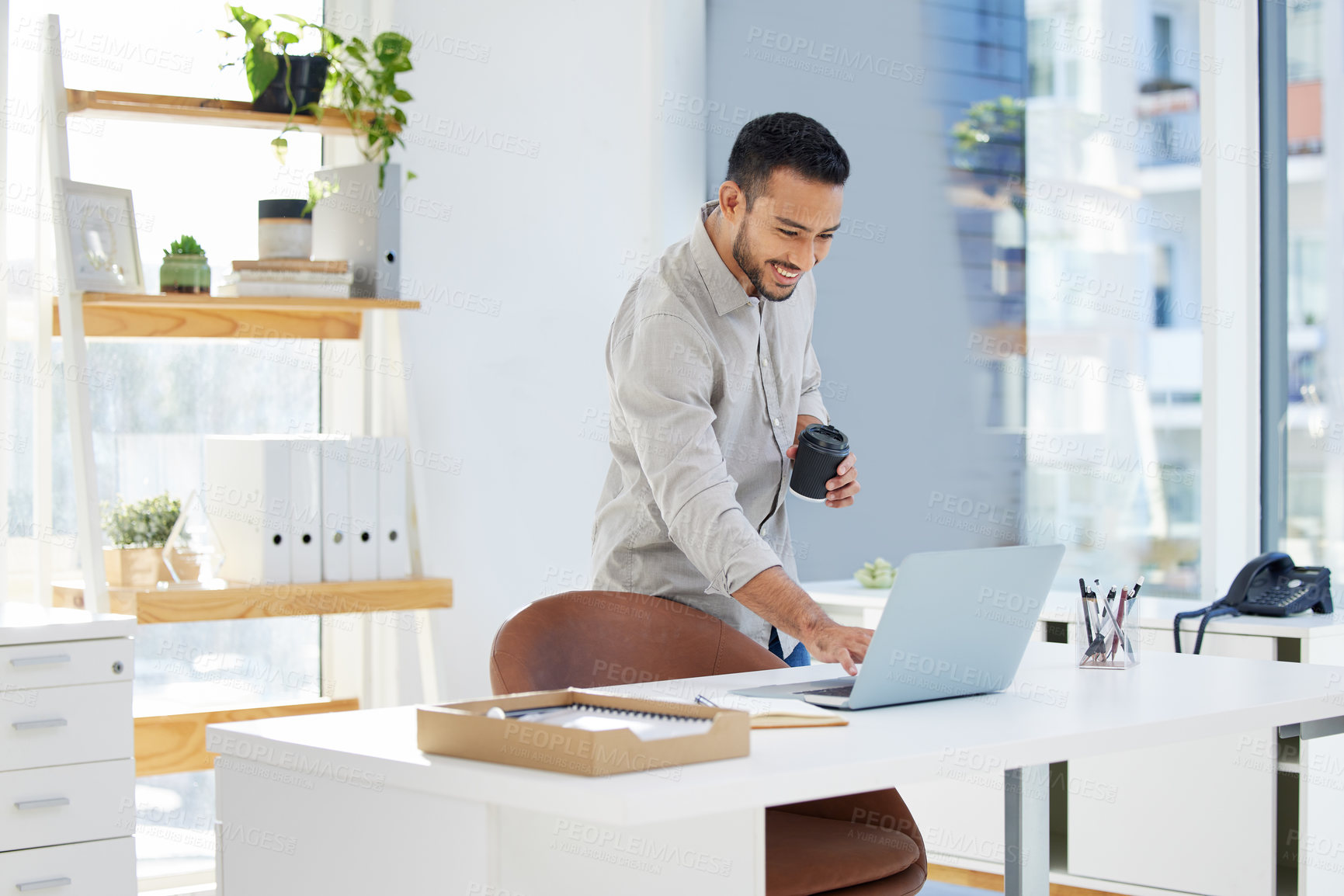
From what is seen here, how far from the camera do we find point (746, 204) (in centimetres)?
221

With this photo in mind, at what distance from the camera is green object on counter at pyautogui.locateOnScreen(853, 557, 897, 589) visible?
349cm

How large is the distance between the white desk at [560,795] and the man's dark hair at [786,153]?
880mm

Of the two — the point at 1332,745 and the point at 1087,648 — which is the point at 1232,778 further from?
the point at 1087,648

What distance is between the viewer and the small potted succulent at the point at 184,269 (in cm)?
324

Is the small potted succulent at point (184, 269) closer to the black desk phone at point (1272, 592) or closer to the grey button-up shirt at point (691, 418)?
the grey button-up shirt at point (691, 418)

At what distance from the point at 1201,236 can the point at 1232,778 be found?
1.33m

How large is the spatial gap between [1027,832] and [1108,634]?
31 centimetres

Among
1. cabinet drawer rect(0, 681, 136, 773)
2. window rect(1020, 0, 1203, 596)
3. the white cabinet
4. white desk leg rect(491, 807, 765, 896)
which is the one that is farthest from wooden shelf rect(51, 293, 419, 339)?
white desk leg rect(491, 807, 765, 896)

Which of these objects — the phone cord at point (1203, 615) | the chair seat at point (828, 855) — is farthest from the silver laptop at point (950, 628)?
the phone cord at point (1203, 615)

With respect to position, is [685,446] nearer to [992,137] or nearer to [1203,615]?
[1203,615]

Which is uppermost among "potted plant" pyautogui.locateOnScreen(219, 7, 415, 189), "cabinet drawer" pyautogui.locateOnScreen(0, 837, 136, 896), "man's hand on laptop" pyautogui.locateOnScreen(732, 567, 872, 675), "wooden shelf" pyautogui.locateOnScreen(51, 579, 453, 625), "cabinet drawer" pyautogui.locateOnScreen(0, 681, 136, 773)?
"potted plant" pyautogui.locateOnScreen(219, 7, 415, 189)

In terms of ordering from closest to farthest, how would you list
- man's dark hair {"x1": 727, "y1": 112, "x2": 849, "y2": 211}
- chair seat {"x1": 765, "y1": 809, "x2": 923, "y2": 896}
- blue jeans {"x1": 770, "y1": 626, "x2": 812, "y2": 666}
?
chair seat {"x1": 765, "y1": 809, "x2": 923, "y2": 896} < man's dark hair {"x1": 727, "y1": 112, "x2": 849, "y2": 211} < blue jeans {"x1": 770, "y1": 626, "x2": 812, "y2": 666}

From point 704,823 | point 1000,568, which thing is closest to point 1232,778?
point 1000,568

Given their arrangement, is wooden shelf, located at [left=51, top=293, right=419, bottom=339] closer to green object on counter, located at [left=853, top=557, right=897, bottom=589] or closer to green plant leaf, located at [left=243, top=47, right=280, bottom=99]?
green plant leaf, located at [left=243, top=47, right=280, bottom=99]
